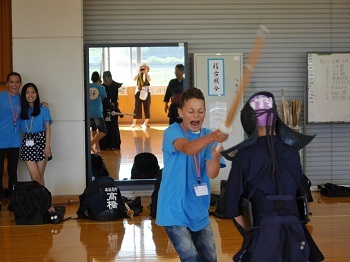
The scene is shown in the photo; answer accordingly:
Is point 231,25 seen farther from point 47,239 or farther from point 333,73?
point 47,239

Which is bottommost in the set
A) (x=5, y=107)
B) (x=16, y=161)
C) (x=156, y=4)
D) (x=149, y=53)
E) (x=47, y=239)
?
(x=47, y=239)

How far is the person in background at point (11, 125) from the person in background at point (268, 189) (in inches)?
247

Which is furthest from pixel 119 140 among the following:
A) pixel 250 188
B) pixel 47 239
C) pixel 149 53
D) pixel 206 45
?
pixel 250 188

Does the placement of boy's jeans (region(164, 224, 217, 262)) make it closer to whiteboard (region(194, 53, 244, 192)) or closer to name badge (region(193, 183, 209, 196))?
name badge (region(193, 183, 209, 196))

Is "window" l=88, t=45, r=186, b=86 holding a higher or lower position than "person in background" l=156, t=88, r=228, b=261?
higher

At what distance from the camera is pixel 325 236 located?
7.27 m

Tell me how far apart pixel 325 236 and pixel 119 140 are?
398 cm

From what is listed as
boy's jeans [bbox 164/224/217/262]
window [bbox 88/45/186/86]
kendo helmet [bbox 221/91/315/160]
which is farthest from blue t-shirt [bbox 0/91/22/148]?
kendo helmet [bbox 221/91/315/160]

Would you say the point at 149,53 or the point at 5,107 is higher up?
the point at 149,53

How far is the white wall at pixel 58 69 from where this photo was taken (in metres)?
9.55

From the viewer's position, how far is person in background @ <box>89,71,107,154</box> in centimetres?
990

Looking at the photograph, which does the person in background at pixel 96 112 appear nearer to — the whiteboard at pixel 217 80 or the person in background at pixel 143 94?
the person in background at pixel 143 94

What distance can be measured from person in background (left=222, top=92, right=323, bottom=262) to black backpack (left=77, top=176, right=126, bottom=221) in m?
5.10

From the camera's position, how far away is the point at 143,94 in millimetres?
10094
